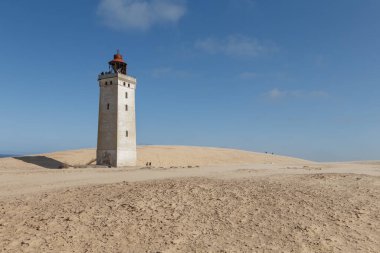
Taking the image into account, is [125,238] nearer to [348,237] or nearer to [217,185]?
[217,185]

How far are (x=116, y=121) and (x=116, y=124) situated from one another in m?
0.31

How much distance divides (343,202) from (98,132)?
2706cm

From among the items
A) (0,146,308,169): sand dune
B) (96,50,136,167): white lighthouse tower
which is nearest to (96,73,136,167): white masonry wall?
(96,50,136,167): white lighthouse tower

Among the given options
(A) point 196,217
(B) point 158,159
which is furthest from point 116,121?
(A) point 196,217

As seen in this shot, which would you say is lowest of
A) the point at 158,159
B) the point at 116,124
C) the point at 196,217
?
the point at 196,217

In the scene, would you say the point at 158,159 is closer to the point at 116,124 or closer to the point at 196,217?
the point at 116,124

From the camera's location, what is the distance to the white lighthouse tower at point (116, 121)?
3300 cm

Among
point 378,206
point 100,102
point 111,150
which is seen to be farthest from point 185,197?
point 100,102

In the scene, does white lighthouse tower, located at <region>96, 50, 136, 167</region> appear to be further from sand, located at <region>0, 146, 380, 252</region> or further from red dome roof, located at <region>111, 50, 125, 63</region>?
sand, located at <region>0, 146, 380, 252</region>

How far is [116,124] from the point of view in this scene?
32844mm

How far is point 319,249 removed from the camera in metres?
9.07

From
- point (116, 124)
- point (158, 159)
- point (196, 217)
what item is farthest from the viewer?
point (158, 159)

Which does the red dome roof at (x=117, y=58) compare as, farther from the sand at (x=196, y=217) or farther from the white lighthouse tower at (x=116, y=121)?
the sand at (x=196, y=217)

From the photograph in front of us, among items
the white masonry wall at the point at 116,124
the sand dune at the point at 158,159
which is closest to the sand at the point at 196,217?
the white masonry wall at the point at 116,124
